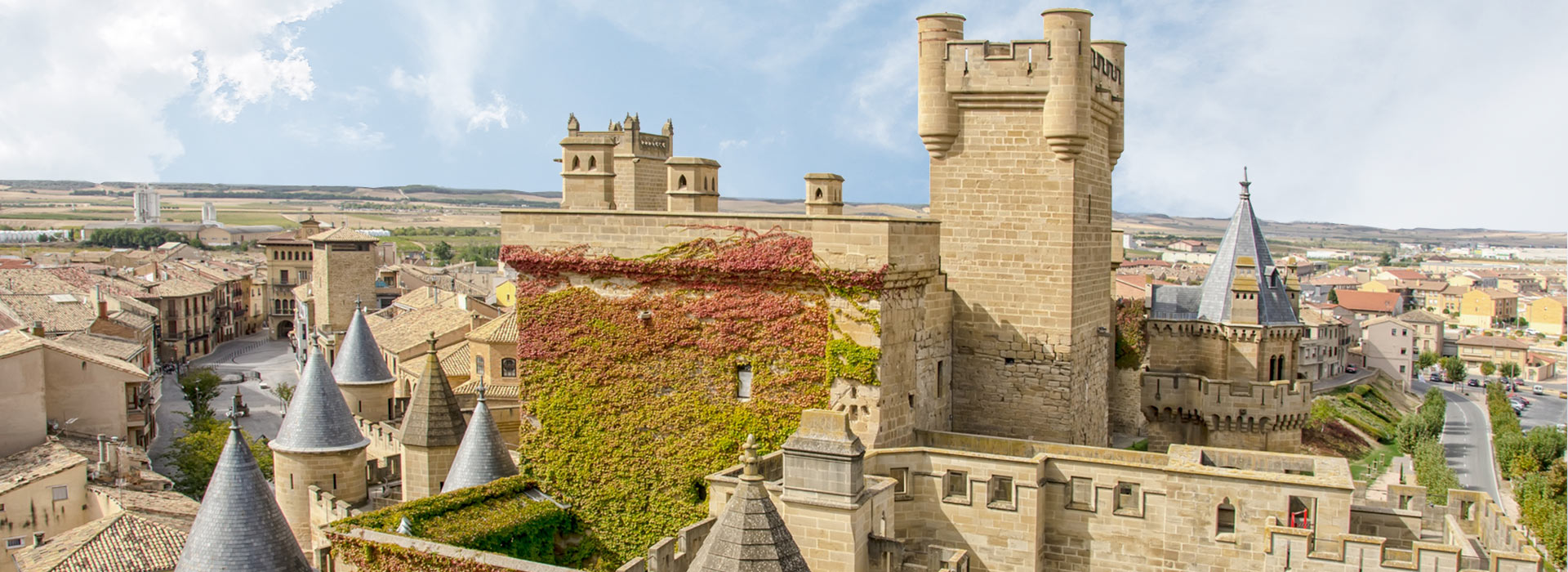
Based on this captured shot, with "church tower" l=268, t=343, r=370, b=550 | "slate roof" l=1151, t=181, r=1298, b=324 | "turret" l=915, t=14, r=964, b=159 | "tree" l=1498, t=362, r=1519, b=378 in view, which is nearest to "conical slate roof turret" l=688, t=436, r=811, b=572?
"turret" l=915, t=14, r=964, b=159

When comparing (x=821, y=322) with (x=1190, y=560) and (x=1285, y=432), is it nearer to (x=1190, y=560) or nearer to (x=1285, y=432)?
(x=1190, y=560)

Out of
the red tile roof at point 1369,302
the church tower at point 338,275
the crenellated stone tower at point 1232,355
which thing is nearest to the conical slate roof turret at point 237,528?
the crenellated stone tower at point 1232,355

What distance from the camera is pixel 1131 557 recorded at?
1781cm

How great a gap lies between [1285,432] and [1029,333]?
1323 cm

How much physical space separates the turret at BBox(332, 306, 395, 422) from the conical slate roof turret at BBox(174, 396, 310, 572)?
663 inches

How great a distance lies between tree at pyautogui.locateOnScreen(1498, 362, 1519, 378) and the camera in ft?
431

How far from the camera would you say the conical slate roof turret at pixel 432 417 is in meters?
25.1

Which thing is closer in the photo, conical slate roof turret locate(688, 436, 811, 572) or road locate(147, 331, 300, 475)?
conical slate roof turret locate(688, 436, 811, 572)

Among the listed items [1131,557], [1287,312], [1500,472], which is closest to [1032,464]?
[1131,557]

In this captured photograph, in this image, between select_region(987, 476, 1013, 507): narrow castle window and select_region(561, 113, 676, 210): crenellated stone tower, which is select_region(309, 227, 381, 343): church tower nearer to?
select_region(561, 113, 676, 210): crenellated stone tower

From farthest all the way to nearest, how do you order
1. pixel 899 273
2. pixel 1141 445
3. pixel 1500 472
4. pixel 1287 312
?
pixel 1500 472, pixel 1287 312, pixel 1141 445, pixel 899 273

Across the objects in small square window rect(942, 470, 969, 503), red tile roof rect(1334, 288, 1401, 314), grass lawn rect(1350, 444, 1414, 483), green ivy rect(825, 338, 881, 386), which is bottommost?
grass lawn rect(1350, 444, 1414, 483)

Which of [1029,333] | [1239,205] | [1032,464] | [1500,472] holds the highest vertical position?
[1239,205]

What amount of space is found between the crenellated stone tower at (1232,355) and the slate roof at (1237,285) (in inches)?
1.3
